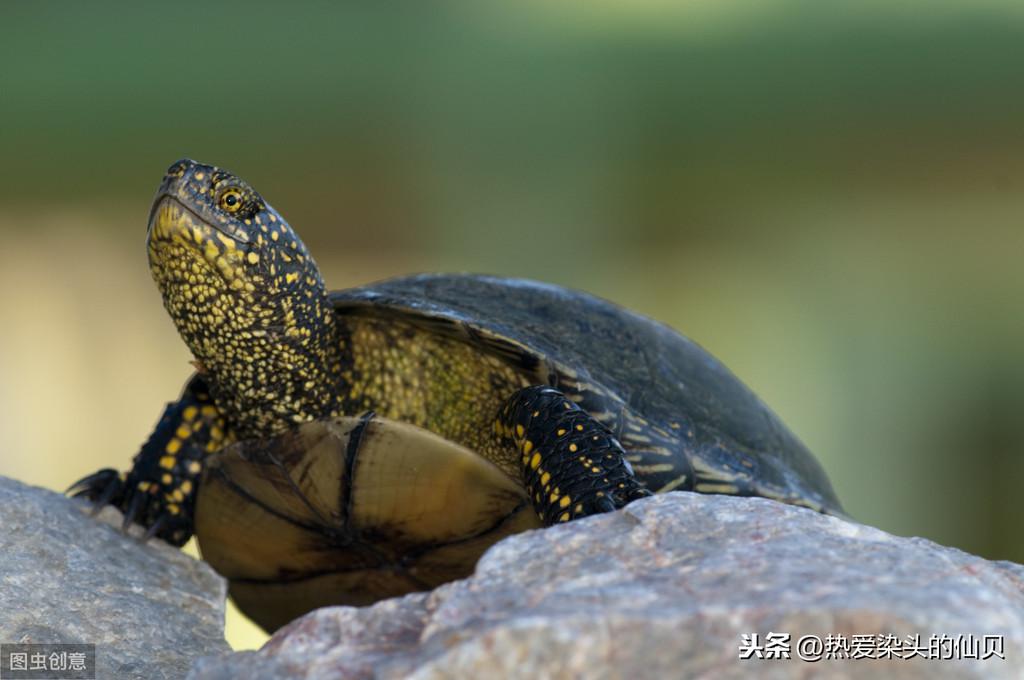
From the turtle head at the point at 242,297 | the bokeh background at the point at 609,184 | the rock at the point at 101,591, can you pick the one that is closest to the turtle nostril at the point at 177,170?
the turtle head at the point at 242,297

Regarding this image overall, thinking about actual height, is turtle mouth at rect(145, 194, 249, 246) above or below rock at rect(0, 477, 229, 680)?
above

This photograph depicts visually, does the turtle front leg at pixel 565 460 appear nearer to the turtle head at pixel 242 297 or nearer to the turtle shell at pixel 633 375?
the turtle shell at pixel 633 375

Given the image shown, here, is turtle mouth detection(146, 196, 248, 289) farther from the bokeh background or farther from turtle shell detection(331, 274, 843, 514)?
the bokeh background

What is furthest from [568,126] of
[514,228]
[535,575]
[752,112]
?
[535,575]

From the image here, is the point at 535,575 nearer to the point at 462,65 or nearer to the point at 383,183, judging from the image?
the point at 462,65

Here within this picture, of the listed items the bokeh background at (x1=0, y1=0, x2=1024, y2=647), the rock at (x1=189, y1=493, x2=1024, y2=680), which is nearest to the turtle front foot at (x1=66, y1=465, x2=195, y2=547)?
the rock at (x1=189, y1=493, x2=1024, y2=680)

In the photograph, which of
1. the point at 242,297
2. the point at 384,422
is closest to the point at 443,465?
the point at 384,422

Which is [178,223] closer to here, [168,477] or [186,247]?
[186,247]
